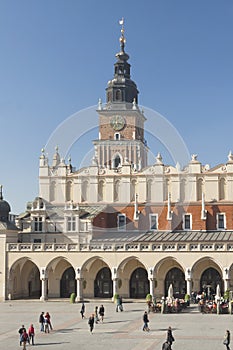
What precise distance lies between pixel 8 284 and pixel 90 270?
8.55 metres

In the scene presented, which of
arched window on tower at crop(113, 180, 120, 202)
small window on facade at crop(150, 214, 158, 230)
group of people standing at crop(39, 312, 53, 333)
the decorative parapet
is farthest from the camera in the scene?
arched window on tower at crop(113, 180, 120, 202)

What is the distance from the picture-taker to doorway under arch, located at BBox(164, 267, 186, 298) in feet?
198

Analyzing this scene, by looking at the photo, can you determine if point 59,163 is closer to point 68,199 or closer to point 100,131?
point 68,199

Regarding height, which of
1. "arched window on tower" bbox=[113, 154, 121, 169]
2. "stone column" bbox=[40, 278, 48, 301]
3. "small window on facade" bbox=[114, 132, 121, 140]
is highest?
"small window on facade" bbox=[114, 132, 121, 140]

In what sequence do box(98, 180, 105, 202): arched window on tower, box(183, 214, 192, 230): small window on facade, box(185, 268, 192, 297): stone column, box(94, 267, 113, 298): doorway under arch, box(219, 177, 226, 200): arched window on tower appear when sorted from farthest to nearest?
box(98, 180, 105, 202): arched window on tower, box(219, 177, 226, 200): arched window on tower, box(183, 214, 192, 230): small window on facade, box(94, 267, 113, 298): doorway under arch, box(185, 268, 192, 297): stone column

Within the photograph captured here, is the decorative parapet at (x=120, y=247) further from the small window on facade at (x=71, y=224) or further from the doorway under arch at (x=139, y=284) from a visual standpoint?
the small window on facade at (x=71, y=224)

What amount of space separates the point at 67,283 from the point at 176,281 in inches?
466

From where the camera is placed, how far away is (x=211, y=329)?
3762 cm

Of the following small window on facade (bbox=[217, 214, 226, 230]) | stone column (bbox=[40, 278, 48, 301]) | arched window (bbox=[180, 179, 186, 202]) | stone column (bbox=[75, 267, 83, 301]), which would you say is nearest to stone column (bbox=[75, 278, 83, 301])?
stone column (bbox=[75, 267, 83, 301])

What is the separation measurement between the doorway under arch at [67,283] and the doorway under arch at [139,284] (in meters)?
6.37

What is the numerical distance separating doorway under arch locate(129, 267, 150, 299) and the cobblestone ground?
8981 mm

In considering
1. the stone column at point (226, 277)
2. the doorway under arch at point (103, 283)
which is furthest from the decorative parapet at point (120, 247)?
the doorway under arch at point (103, 283)

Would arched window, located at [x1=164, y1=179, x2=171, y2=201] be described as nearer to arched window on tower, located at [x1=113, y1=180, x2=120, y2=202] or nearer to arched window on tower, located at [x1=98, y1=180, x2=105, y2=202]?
arched window on tower, located at [x1=113, y1=180, x2=120, y2=202]

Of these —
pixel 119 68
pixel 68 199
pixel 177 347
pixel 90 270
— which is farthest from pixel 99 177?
pixel 177 347
